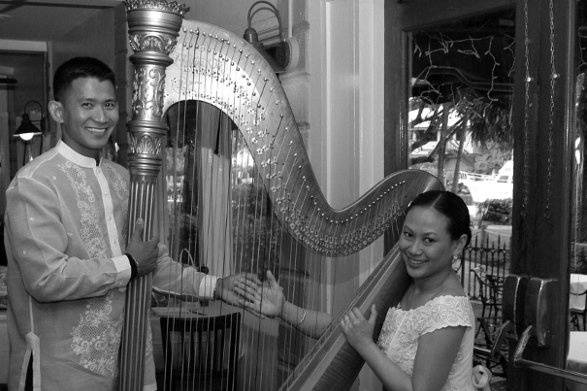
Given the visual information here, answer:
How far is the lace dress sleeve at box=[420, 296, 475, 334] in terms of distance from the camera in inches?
71.7

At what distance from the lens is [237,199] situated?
197 cm

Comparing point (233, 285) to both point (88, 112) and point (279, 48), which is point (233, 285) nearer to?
point (88, 112)

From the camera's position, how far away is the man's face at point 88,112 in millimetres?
1923

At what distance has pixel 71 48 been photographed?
24.3 ft

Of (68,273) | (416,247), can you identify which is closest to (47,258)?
(68,273)

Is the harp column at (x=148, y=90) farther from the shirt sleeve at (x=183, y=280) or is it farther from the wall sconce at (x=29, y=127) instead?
the wall sconce at (x=29, y=127)

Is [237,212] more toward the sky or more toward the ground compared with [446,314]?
more toward the sky

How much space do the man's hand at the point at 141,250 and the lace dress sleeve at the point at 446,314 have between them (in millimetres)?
632

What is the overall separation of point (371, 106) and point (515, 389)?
134 cm

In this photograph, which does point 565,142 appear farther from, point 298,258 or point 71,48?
point 71,48

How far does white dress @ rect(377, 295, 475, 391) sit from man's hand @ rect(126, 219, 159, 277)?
24.0 inches

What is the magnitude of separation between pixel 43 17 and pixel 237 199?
5.61 m

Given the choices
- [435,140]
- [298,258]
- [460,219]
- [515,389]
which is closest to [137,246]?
[298,258]

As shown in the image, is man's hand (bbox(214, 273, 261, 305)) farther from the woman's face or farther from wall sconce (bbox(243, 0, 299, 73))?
wall sconce (bbox(243, 0, 299, 73))
